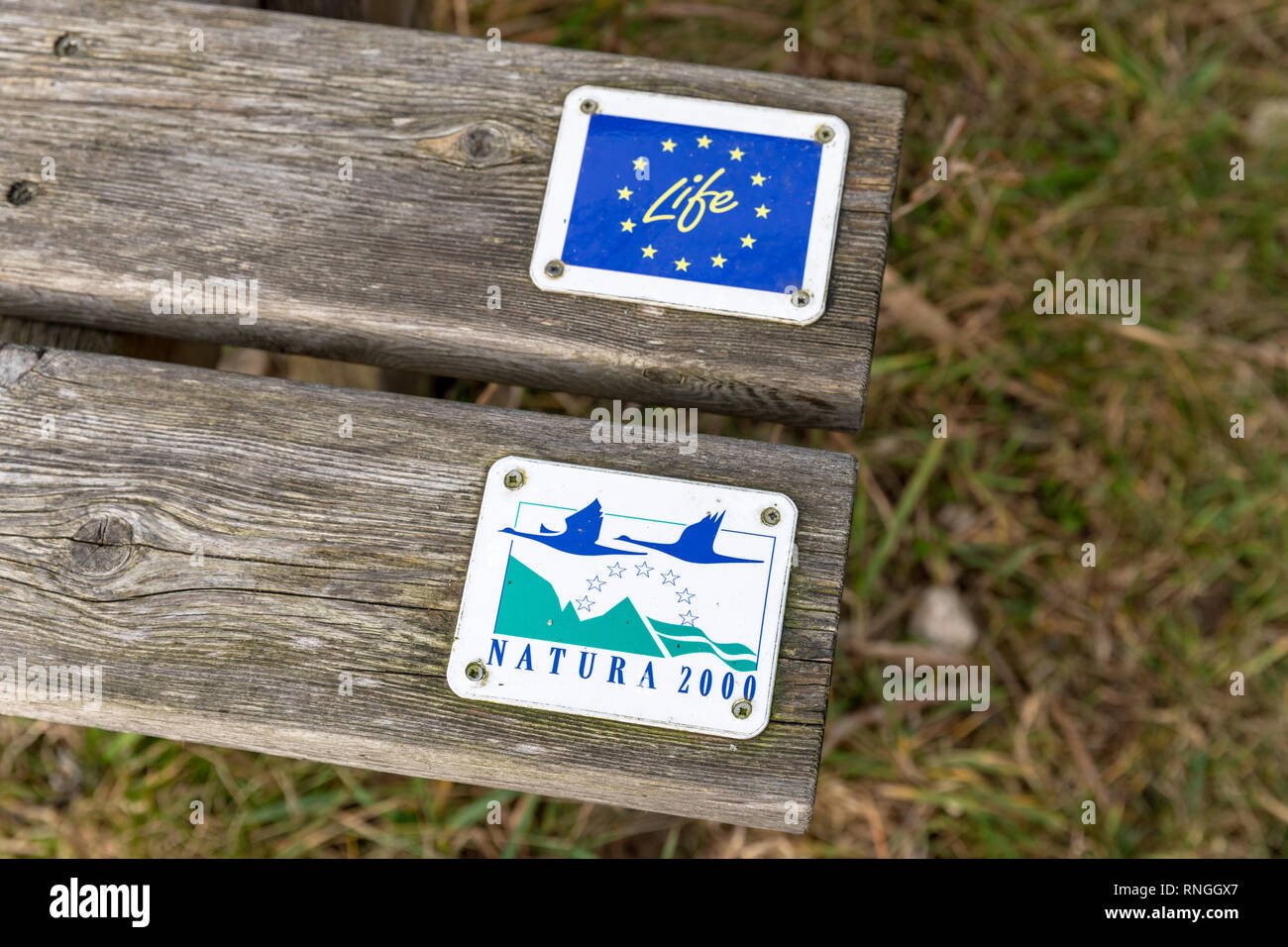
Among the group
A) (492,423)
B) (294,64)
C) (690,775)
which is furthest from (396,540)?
(294,64)

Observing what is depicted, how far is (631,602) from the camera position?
1.08 metres

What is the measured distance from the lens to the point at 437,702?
107 centimetres

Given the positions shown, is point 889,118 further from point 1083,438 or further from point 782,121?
point 1083,438

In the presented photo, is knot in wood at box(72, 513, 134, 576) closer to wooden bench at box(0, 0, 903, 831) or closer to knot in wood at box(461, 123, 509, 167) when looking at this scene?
wooden bench at box(0, 0, 903, 831)

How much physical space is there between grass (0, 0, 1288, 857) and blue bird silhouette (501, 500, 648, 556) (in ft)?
2.10

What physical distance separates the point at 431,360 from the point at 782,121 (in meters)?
0.52

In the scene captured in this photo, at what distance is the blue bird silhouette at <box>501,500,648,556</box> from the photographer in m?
1.09

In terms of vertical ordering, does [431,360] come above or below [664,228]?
below

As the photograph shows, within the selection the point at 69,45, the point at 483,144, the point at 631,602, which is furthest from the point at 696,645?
the point at 69,45

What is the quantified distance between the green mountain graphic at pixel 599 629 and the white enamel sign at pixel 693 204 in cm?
36

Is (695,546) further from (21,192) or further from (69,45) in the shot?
(69,45)

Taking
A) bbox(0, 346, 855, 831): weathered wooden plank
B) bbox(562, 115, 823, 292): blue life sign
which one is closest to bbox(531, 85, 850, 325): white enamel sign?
bbox(562, 115, 823, 292): blue life sign
